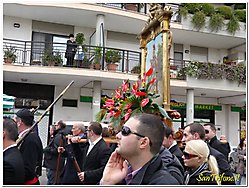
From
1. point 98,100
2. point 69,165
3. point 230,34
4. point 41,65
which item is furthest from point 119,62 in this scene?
point 69,165

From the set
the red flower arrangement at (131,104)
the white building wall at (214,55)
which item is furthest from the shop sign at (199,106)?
the red flower arrangement at (131,104)

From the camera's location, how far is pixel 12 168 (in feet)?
10.0

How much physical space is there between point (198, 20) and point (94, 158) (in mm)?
14078

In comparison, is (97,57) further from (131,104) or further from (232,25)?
(131,104)

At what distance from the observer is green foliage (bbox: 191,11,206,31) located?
17391 millimetres

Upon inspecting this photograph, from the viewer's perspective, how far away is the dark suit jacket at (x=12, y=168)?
3011 millimetres

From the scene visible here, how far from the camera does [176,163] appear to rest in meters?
3.25

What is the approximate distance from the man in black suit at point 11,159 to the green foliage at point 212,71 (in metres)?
13.8

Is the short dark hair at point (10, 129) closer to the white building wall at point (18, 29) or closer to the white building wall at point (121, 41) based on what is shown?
the white building wall at point (18, 29)

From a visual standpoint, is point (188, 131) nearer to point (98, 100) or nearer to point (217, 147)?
point (217, 147)

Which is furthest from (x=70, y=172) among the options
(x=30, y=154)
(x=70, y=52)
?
(x=70, y=52)

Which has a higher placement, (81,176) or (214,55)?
(214,55)

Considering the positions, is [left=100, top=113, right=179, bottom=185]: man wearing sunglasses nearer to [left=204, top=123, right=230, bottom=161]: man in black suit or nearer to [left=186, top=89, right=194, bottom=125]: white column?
[left=204, top=123, right=230, bottom=161]: man in black suit

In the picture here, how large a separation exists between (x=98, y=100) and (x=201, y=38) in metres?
7.34
